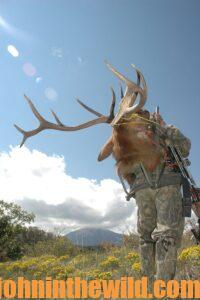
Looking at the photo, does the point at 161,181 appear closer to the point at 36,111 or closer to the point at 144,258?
the point at 144,258

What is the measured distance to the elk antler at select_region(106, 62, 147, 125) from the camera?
5617 mm

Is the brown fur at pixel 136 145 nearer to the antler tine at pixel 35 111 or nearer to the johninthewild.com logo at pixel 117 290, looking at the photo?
the johninthewild.com logo at pixel 117 290

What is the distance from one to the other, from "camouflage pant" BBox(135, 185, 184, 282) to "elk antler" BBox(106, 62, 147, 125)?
1.07 m

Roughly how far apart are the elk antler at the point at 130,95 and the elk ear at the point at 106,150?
505 mm

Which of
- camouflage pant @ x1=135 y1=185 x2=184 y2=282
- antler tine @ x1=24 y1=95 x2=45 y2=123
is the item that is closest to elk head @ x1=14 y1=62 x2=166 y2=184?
camouflage pant @ x1=135 y1=185 x2=184 y2=282

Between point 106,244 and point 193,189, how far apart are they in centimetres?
801

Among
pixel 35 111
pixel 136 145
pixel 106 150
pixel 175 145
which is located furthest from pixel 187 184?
pixel 35 111

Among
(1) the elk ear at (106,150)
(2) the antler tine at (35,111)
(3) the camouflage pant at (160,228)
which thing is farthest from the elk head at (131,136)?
(2) the antler tine at (35,111)

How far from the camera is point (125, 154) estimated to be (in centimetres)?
551

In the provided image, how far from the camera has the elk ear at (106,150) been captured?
20.0ft

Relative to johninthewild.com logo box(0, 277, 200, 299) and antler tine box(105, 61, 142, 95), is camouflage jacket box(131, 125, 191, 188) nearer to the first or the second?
antler tine box(105, 61, 142, 95)

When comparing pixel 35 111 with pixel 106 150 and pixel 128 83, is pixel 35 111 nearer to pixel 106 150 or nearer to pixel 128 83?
pixel 106 150

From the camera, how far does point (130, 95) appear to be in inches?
238

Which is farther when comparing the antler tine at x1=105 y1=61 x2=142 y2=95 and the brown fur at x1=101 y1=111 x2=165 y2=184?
the antler tine at x1=105 y1=61 x2=142 y2=95
